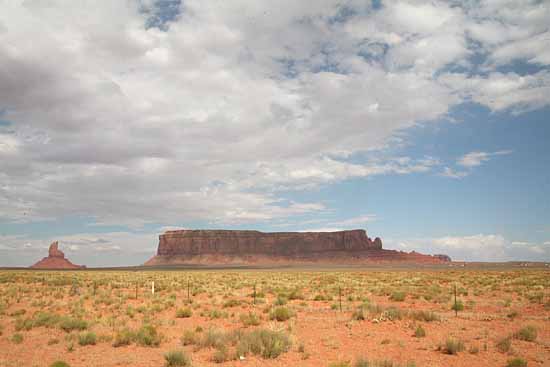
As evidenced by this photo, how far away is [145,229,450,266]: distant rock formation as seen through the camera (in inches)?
6668

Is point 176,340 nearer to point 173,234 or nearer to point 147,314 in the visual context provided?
point 147,314

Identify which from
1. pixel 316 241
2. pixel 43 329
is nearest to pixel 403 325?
pixel 43 329

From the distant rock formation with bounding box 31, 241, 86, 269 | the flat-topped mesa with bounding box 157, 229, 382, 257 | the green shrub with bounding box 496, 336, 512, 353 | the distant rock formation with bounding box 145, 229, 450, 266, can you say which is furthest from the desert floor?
the distant rock formation with bounding box 31, 241, 86, 269

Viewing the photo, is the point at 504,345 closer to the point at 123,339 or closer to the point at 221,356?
the point at 221,356

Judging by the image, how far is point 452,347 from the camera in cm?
1145

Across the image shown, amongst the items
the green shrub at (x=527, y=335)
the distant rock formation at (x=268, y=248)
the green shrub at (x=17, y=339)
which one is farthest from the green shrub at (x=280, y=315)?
the distant rock formation at (x=268, y=248)

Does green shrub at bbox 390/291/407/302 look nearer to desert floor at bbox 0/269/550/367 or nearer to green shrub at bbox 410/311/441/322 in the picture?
desert floor at bbox 0/269/550/367

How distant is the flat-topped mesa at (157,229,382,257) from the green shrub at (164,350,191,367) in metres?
165

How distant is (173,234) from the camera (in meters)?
192

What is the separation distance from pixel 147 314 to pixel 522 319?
1593 centimetres

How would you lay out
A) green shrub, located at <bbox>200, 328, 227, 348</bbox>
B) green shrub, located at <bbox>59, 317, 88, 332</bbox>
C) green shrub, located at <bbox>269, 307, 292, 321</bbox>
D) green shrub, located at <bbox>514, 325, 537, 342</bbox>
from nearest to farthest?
green shrub, located at <bbox>200, 328, 227, 348</bbox>
green shrub, located at <bbox>514, 325, 537, 342</bbox>
green shrub, located at <bbox>59, 317, 88, 332</bbox>
green shrub, located at <bbox>269, 307, 292, 321</bbox>

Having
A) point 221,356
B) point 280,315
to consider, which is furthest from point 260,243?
point 221,356

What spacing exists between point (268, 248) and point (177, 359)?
573 feet

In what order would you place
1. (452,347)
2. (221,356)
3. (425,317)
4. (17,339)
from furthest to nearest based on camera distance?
(425,317) → (17,339) → (452,347) → (221,356)
